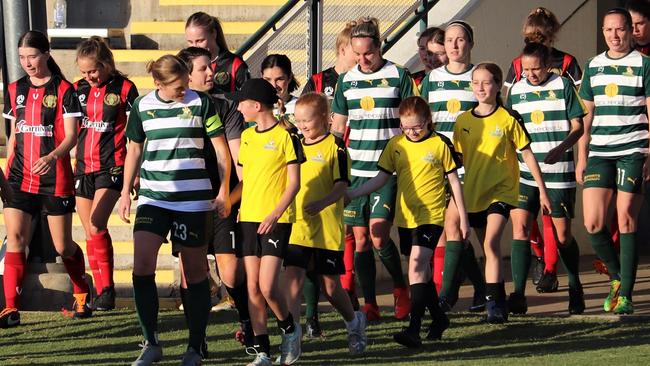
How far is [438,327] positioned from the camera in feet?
35.2

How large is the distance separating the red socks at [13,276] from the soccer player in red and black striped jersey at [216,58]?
82.7 inches

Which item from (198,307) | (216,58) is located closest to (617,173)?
(216,58)

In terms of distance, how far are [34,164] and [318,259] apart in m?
2.83

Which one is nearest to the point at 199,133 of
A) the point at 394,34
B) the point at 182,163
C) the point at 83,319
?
the point at 182,163

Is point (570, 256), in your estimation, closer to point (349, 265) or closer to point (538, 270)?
point (538, 270)

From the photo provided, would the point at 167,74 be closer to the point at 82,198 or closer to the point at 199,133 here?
the point at 199,133

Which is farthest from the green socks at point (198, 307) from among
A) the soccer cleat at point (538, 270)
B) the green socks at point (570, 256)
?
the soccer cleat at point (538, 270)

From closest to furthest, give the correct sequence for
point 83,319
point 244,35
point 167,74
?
point 167,74 < point 83,319 < point 244,35

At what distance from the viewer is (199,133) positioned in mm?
9711

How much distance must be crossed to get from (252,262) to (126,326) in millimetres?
2152

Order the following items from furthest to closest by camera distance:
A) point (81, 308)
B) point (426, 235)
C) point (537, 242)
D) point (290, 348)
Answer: point (537, 242) → point (81, 308) → point (426, 235) → point (290, 348)

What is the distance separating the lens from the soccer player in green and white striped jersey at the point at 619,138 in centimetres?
1175

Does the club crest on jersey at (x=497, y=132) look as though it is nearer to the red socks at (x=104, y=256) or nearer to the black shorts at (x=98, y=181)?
the black shorts at (x=98, y=181)

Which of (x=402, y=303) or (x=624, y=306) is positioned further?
(x=402, y=303)
